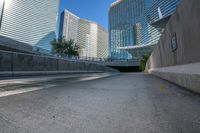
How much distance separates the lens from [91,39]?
476 feet

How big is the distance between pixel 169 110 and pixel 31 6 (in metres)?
114

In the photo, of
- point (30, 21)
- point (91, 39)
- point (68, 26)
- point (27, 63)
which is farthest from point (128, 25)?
point (27, 63)

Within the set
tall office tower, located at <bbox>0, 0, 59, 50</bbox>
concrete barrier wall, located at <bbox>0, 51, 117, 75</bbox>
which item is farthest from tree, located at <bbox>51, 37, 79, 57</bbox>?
concrete barrier wall, located at <bbox>0, 51, 117, 75</bbox>

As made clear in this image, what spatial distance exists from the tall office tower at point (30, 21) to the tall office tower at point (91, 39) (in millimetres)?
32670

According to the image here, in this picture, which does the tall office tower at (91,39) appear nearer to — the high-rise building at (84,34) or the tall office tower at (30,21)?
the high-rise building at (84,34)

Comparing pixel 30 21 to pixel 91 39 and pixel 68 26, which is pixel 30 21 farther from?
pixel 91 39

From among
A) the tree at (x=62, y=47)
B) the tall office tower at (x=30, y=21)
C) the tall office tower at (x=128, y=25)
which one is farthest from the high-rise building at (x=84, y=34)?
the tree at (x=62, y=47)

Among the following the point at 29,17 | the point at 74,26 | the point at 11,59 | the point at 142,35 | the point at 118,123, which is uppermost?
the point at 74,26

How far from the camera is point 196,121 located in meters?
1.63

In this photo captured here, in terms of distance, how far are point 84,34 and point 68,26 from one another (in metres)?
20.1

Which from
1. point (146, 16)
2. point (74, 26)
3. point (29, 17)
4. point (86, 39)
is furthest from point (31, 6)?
point (146, 16)

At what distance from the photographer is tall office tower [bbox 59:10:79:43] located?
125475mm

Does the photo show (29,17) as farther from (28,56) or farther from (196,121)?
(196,121)

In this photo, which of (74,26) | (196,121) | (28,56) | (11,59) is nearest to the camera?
(196,121)
